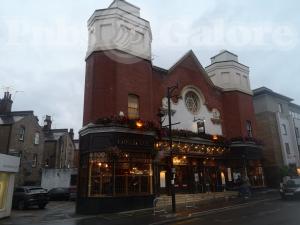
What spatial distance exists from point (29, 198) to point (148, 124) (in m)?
10.8

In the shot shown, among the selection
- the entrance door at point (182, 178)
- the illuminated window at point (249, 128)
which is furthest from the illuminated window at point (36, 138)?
the illuminated window at point (249, 128)

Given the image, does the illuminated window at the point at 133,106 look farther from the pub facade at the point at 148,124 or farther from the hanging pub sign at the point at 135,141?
the hanging pub sign at the point at 135,141

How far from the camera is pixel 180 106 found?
2638 cm

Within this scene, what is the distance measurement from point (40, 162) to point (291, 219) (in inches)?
1381

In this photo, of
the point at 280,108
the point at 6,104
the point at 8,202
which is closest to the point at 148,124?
the point at 8,202

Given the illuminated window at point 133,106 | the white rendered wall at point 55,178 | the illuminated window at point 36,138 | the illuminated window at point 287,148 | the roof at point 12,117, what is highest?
the roof at point 12,117

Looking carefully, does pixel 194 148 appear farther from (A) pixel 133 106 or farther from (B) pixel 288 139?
(B) pixel 288 139

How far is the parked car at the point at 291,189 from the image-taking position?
21031mm

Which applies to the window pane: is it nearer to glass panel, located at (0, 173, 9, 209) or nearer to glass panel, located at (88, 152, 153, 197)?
glass panel, located at (88, 152, 153, 197)

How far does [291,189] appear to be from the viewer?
836 inches

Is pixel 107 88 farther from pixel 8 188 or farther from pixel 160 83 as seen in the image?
pixel 8 188

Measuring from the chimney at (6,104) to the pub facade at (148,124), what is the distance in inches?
798

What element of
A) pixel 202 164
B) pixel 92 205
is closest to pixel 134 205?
pixel 92 205

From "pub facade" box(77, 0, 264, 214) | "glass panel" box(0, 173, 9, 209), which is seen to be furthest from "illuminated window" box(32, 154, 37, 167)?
"glass panel" box(0, 173, 9, 209)
